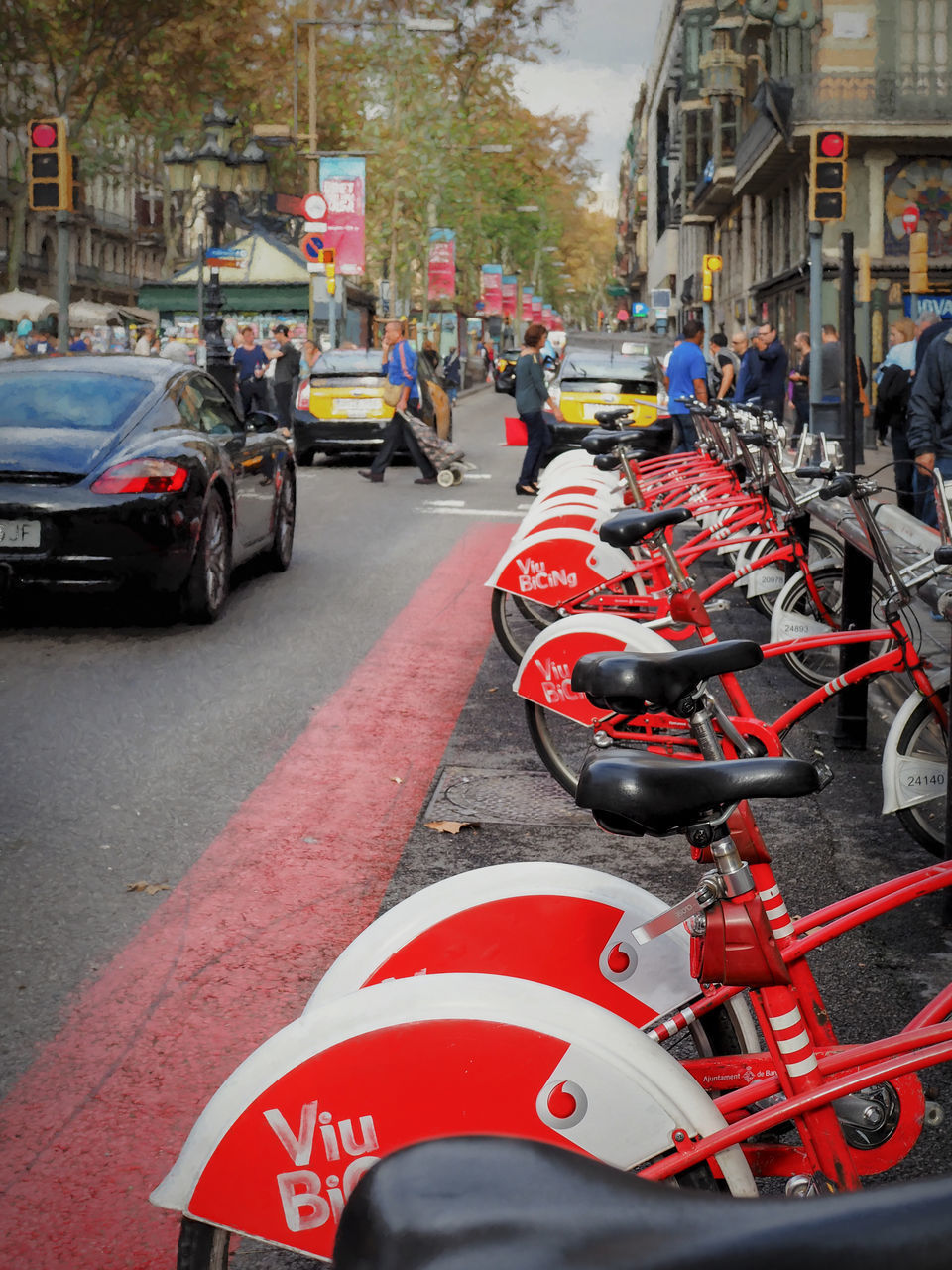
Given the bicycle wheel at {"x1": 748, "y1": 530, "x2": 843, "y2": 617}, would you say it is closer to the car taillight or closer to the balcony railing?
the car taillight

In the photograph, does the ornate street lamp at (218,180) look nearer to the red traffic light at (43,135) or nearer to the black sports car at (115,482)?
the red traffic light at (43,135)

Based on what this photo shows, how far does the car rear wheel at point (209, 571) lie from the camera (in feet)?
30.5

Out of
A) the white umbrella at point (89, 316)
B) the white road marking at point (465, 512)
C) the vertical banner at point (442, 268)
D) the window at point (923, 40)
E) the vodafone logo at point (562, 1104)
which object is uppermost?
the window at point (923, 40)

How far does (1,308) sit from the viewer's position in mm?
44156

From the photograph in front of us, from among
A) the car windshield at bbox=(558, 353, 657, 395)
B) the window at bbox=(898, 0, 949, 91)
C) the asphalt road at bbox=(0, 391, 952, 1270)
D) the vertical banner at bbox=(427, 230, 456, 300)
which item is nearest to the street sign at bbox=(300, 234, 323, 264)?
the car windshield at bbox=(558, 353, 657, 395)

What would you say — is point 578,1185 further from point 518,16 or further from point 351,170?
point 518,16

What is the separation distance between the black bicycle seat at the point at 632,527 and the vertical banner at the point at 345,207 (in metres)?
30.5

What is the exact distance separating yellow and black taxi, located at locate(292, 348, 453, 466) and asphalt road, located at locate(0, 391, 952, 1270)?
38.9ft

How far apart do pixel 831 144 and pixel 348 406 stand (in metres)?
7.90

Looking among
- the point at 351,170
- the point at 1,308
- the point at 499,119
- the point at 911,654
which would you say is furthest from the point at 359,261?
the point at 911,654

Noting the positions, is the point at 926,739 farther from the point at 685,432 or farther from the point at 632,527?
the point at 685,432

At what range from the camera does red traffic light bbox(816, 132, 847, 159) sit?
56.0 feet

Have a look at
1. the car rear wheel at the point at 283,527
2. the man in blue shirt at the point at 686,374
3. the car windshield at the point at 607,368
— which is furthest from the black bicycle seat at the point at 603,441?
the car windshield at the point at 607,368

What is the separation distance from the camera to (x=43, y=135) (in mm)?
17422
